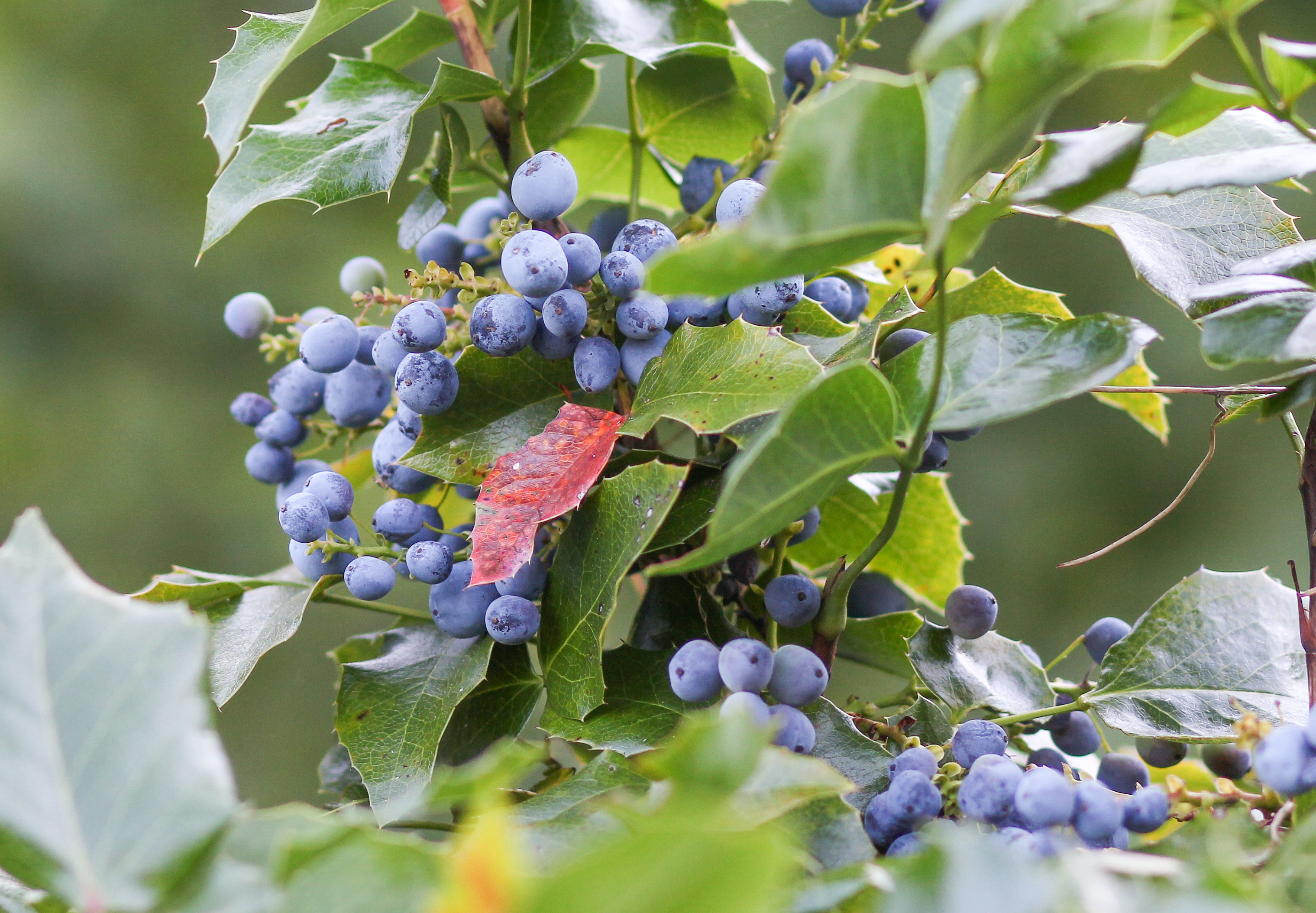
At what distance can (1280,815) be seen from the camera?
33cm

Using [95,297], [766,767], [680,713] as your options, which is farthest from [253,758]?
[766,767]

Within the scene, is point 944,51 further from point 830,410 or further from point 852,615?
point 852,615

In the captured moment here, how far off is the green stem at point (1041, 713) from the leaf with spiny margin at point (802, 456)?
6.6 inches

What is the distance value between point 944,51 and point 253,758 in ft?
6.81

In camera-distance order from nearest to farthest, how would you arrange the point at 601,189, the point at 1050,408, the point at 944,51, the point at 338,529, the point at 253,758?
the point at 944,51 → the point at 338,529 → the point at 601,189 → the point at 253,758 → the point at 1050,408

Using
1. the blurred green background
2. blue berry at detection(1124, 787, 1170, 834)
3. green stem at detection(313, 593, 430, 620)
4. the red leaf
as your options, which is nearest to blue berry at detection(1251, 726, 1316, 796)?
blue berry at detection(1124, 787, 1170, 834)

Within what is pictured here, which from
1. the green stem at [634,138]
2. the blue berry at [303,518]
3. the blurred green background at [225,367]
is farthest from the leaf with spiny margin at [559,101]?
the blurred green background at [225,367]

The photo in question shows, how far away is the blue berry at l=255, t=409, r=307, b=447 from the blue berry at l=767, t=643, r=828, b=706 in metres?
0.30

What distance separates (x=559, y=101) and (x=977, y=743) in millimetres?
389

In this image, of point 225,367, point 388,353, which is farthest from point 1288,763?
point 225,367

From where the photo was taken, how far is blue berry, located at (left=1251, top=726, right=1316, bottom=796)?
32 centimetres

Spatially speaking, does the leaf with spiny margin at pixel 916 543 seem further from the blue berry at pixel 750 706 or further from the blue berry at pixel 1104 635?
the blue berry at pixel 750 706

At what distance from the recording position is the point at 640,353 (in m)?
0.46

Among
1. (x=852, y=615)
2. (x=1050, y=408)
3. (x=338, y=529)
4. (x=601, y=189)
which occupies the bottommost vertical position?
(x=1050, y=408)
